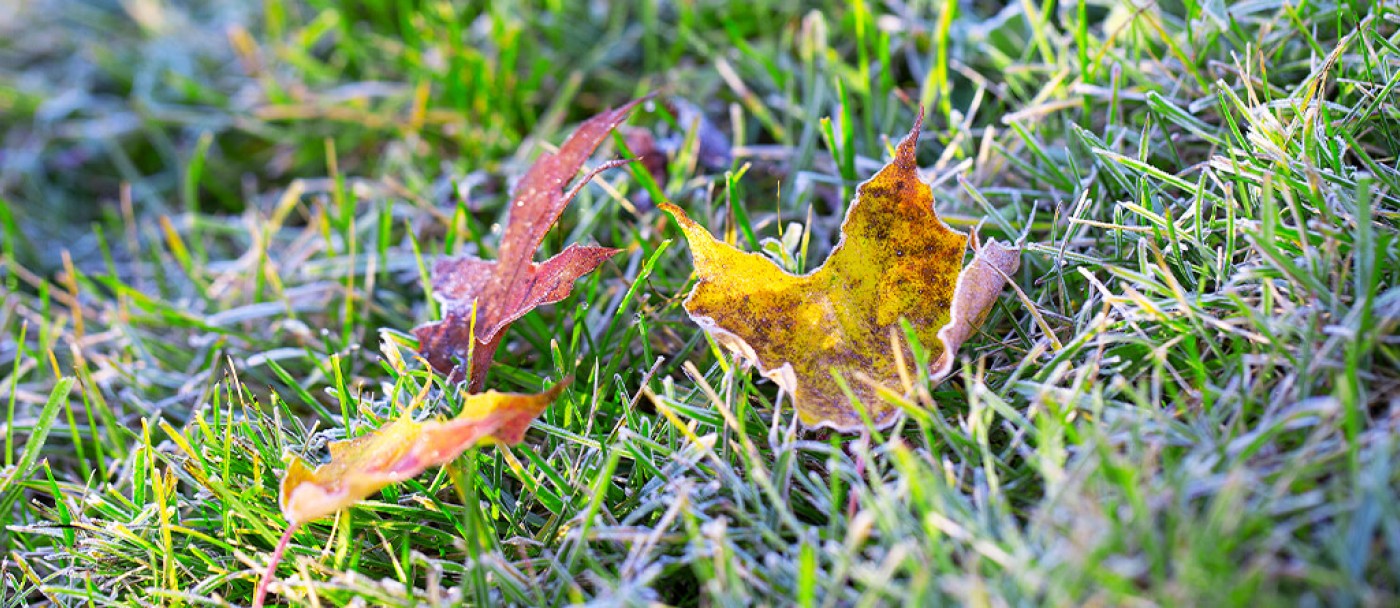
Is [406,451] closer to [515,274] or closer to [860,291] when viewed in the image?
[515,274]

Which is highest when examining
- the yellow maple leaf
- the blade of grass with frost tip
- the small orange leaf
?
the yellow maple leaf

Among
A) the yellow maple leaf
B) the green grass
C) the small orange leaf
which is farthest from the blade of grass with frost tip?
the yellow maple leaf

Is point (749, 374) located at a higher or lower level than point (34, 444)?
higher

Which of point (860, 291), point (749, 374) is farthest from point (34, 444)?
point (860, 291)

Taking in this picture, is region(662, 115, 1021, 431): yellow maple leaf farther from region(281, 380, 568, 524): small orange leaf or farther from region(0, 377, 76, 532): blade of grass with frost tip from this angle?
region(0, 377, 76, 532): blade of grass with frost tip

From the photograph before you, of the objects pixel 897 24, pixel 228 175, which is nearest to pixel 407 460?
pixel 897 24

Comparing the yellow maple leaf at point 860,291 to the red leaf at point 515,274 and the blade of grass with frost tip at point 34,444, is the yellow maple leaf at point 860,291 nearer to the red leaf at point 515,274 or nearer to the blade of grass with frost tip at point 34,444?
the red leaf at point 515,274
